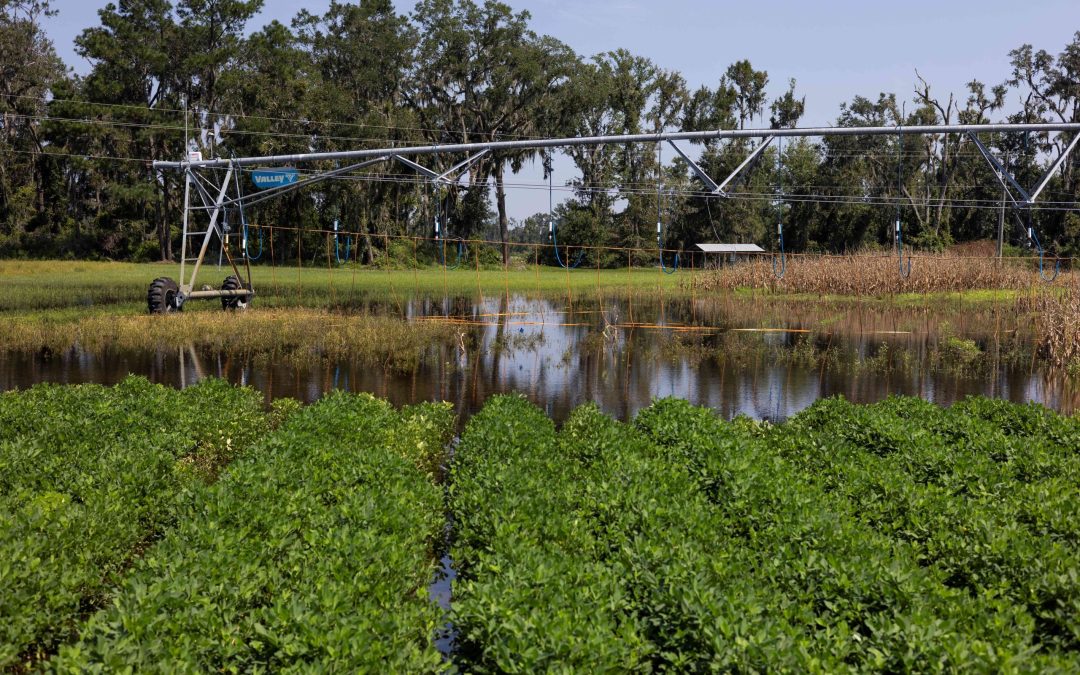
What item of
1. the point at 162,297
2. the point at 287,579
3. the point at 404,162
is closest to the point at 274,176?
the point at 404,162

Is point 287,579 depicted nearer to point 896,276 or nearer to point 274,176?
point 274,176

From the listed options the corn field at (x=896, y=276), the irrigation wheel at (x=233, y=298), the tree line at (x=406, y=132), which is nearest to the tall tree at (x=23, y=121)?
the tree line at (x=406, y=132)

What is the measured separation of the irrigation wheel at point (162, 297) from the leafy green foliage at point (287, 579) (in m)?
20.5

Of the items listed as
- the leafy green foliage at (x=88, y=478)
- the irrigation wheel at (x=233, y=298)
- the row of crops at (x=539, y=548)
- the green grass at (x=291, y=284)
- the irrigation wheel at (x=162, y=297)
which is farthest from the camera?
the green grass at (x=291, y=284)

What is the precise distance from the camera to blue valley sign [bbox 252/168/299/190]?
92.6ft

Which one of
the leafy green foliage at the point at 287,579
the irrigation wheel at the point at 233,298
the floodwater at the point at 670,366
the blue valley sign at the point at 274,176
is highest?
the blue valley sign at the point at 274,176

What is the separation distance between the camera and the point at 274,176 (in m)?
28.5

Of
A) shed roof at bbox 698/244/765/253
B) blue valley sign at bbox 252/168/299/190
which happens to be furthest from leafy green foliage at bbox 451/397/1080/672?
Answer: shed roof at bbox 698/244/765/253

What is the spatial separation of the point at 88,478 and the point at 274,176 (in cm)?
2091

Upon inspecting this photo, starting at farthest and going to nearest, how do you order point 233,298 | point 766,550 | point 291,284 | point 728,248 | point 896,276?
point 728,248 → point 291,284 → point 896,276 → point 233,298 → point 766,550

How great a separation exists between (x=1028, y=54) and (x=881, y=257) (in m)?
45.5

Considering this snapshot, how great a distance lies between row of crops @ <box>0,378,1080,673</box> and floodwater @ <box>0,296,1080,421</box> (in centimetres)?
612

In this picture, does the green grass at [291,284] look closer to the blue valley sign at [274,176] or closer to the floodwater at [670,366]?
the blue valley sign at [274,176]

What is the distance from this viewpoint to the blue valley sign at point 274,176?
28.2 m
